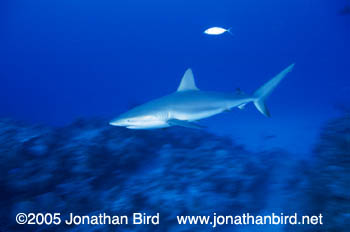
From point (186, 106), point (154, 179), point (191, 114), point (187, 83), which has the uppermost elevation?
point (187, 83)

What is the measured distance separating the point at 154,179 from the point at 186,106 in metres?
1.95

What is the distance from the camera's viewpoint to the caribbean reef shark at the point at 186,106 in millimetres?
4906

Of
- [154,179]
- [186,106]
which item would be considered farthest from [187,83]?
[154,179]

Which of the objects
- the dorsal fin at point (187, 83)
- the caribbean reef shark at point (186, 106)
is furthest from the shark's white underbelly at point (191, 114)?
the dorsal fin at point (187, 83)

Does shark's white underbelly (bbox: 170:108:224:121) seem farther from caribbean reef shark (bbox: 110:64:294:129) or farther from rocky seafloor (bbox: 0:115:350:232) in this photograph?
rocky seafloor (bbox: 0:115:350:232)

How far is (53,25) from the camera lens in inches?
6048

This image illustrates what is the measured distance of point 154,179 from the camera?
4.50m

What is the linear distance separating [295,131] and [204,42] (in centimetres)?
17805

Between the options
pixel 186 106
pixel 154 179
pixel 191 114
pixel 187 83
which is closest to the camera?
pixel 154 179

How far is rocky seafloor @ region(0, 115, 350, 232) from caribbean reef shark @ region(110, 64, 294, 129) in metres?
0.95

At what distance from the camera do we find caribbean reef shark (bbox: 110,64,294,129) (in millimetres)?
4906

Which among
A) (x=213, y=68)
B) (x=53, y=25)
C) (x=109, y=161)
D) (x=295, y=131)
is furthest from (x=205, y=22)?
(x=109, y=161)

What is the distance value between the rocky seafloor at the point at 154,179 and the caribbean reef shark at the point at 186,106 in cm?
95

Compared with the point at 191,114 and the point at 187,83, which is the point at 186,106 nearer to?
the point at 191,114
